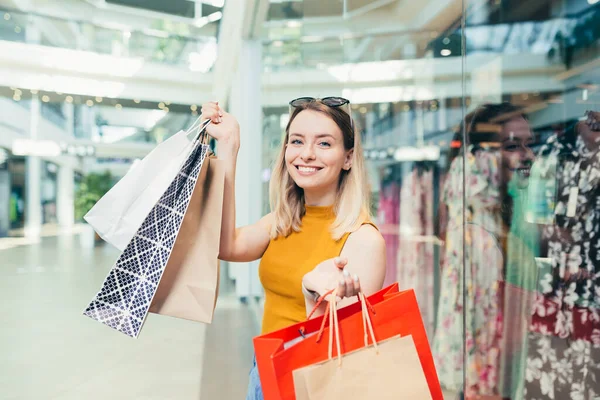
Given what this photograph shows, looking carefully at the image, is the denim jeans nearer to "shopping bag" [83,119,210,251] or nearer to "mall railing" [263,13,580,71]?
"shopping bag" [83,119,210,251]

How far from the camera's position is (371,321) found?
983 millimetres

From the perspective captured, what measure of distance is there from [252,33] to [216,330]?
3611 mm

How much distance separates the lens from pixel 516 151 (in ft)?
9.04

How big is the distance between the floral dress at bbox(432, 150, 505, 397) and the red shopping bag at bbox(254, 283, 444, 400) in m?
1.76

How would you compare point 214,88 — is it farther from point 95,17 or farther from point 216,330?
point 216,330

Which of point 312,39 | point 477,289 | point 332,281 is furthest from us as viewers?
point 312,39

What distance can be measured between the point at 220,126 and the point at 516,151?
2.02m

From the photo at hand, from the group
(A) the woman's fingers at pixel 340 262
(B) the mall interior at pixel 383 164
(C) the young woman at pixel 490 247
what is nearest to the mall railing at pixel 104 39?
Answer: (B) the mall interior at pixel 383 164

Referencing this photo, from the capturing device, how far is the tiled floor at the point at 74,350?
3.14m

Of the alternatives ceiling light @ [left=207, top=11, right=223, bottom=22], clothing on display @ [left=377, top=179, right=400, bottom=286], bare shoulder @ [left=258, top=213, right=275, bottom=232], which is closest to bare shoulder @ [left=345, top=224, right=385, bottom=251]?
bare shoulder @ [left=258, top=213, right=275, bottom=232]

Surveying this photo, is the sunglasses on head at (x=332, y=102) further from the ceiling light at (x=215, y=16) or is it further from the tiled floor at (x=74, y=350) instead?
the ceiling light at (x=215, y=16)

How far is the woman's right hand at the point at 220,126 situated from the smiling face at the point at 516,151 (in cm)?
179

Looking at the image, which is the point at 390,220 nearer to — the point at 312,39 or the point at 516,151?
the point at 312,39

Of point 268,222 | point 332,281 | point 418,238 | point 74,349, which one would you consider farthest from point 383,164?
point 332,281
